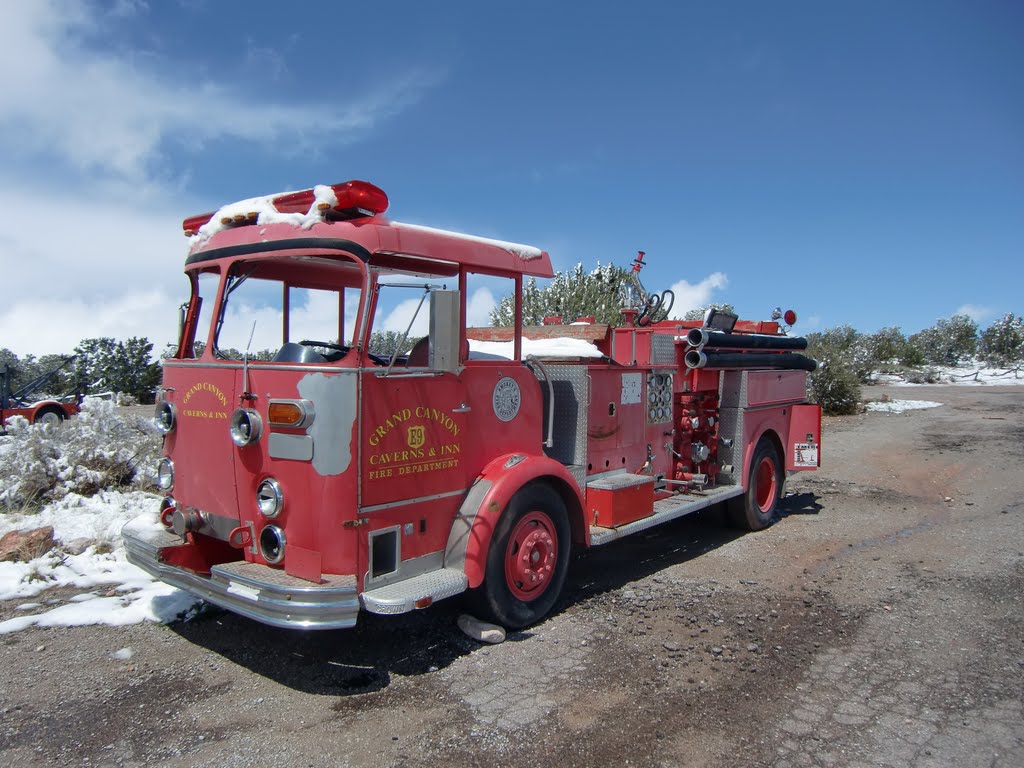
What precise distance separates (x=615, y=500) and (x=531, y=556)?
3.27 ft

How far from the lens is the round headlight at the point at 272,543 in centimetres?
400

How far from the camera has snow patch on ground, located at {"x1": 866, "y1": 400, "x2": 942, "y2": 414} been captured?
2031 cm

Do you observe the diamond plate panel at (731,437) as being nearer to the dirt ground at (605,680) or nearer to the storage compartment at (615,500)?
the dirt ground at (605,680)

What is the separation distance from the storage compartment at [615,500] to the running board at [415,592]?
62.6 inches

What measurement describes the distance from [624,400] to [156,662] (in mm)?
3852

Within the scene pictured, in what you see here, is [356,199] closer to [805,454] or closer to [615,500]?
[615,500]

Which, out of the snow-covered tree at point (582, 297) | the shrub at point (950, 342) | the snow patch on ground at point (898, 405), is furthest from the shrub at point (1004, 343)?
the snow-covered tree at point (582, 297)

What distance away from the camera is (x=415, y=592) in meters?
3.98

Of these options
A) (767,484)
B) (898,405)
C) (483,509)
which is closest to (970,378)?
(898,405)

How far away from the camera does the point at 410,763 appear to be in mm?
3320

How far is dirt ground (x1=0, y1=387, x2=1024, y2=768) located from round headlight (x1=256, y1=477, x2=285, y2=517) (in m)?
1.00

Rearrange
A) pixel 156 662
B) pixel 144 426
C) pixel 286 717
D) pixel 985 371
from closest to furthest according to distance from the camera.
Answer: pixel 286 717, pixel 156 662, pixel 144 426, pixel 985 371

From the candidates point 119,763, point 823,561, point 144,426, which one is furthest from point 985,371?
point 119,763

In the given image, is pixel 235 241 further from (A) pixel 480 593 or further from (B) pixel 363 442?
(A) pixel 480 593
